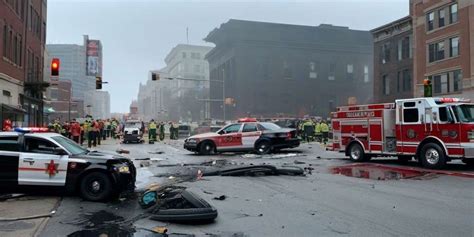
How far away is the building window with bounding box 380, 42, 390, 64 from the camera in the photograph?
5509 centimetres

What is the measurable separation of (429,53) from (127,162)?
39.2 m

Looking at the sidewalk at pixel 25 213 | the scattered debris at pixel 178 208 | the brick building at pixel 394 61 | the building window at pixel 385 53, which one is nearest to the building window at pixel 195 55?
the brick building at pixel 394 61

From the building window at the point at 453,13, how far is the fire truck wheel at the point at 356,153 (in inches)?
1053

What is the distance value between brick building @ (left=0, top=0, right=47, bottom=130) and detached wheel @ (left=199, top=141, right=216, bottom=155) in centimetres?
1194

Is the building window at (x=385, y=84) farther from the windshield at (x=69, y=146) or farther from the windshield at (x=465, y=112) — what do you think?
the windshield at (x=69, y=146)

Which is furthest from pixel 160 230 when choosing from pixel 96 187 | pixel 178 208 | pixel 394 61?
pixel 394 61

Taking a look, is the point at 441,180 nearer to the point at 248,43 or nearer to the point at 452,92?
the point at 452,92

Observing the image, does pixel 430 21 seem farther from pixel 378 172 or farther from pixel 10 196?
pixel 10 196

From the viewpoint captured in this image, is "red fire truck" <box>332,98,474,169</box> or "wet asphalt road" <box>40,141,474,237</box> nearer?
"wet asphalt road" <box>40,141,474,237</box>

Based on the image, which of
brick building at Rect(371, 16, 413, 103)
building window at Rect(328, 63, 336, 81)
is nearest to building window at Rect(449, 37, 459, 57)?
brick building at Rect(371, 16, 413, 103)

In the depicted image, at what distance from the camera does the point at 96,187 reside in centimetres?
968

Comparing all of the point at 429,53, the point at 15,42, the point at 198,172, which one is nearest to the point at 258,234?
the point at 198,172

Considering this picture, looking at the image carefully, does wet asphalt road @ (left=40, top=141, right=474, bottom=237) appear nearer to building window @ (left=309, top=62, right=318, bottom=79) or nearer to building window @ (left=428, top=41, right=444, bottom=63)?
building window @ (left=428, top=41, right=444, bottom=63)

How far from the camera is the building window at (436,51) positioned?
41.3m
